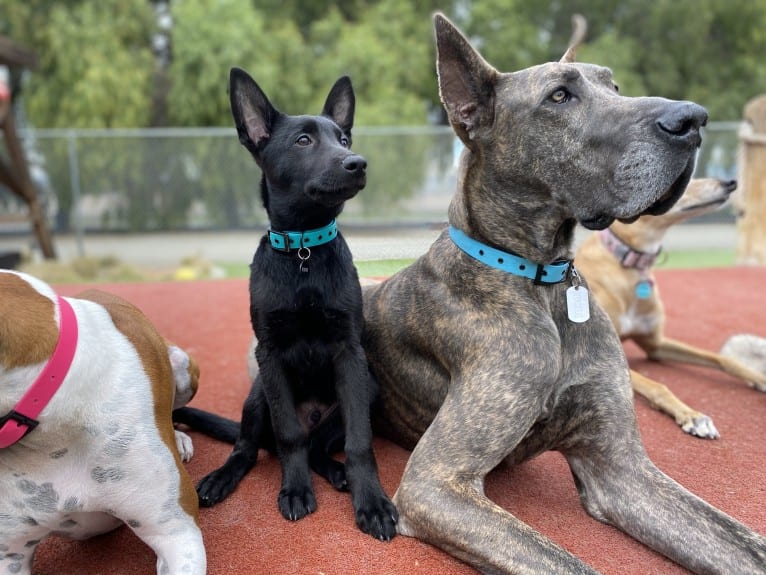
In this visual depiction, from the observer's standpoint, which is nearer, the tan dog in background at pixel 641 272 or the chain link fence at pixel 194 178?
the tan dog in background at pixel 641 272

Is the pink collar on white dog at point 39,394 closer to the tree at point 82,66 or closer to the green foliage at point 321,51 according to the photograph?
the green foliage at point 321,51

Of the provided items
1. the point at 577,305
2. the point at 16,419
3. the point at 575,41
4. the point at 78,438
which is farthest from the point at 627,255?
the point at 16,419

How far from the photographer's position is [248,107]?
2.74 m

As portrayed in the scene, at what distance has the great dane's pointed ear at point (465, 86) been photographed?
7.11 feet

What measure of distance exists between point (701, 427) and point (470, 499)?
1627mm

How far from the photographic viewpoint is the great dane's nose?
1.82 metres

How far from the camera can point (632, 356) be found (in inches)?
183

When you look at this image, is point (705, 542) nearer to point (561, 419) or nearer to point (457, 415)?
point (561, 419)

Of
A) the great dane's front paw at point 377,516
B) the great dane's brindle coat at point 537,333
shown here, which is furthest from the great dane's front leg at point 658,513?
the great dane's front paw at point 377,516

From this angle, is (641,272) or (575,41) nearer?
(575,41)

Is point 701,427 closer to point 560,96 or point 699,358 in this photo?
point 699,358

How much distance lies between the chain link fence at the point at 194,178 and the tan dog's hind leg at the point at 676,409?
24.5 feet

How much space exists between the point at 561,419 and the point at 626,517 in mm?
376

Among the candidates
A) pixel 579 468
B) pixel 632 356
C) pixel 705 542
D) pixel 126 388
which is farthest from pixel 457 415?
pixel 632 356
